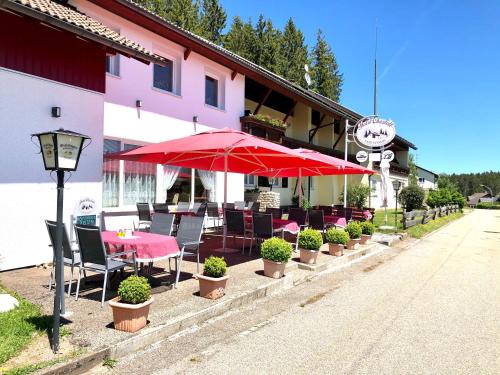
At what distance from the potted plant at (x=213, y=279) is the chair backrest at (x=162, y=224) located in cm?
185

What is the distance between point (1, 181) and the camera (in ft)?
22.0

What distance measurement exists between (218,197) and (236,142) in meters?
6.96

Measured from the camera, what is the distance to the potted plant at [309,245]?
8.43m

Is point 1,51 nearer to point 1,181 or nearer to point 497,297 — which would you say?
point 1,181

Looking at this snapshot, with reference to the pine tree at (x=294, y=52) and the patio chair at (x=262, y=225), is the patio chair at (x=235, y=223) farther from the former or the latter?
the pine tree at (x=294, y=52)

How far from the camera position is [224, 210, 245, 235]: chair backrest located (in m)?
8.95

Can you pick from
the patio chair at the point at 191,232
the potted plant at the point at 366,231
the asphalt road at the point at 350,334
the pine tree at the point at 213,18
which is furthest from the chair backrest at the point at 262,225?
the pine tree at the point at 213,18

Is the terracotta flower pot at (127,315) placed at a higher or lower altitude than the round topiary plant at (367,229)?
lower

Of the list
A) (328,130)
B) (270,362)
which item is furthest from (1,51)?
(328,130)

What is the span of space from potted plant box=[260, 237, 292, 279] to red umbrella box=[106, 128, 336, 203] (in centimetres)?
174

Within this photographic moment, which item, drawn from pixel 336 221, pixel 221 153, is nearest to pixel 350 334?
pixel 221 153

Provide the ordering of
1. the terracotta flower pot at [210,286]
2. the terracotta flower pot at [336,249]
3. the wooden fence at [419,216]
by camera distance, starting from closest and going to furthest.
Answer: the terracotta flower pot at [210,286] → the terracotta flower pot at [336,249] → the wooden fence at [419,216]

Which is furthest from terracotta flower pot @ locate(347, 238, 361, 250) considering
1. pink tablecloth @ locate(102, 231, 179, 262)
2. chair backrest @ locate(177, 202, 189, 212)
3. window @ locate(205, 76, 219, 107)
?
window @ locate(205, 76, 219, 107)

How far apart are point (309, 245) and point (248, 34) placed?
28482 millimetres
